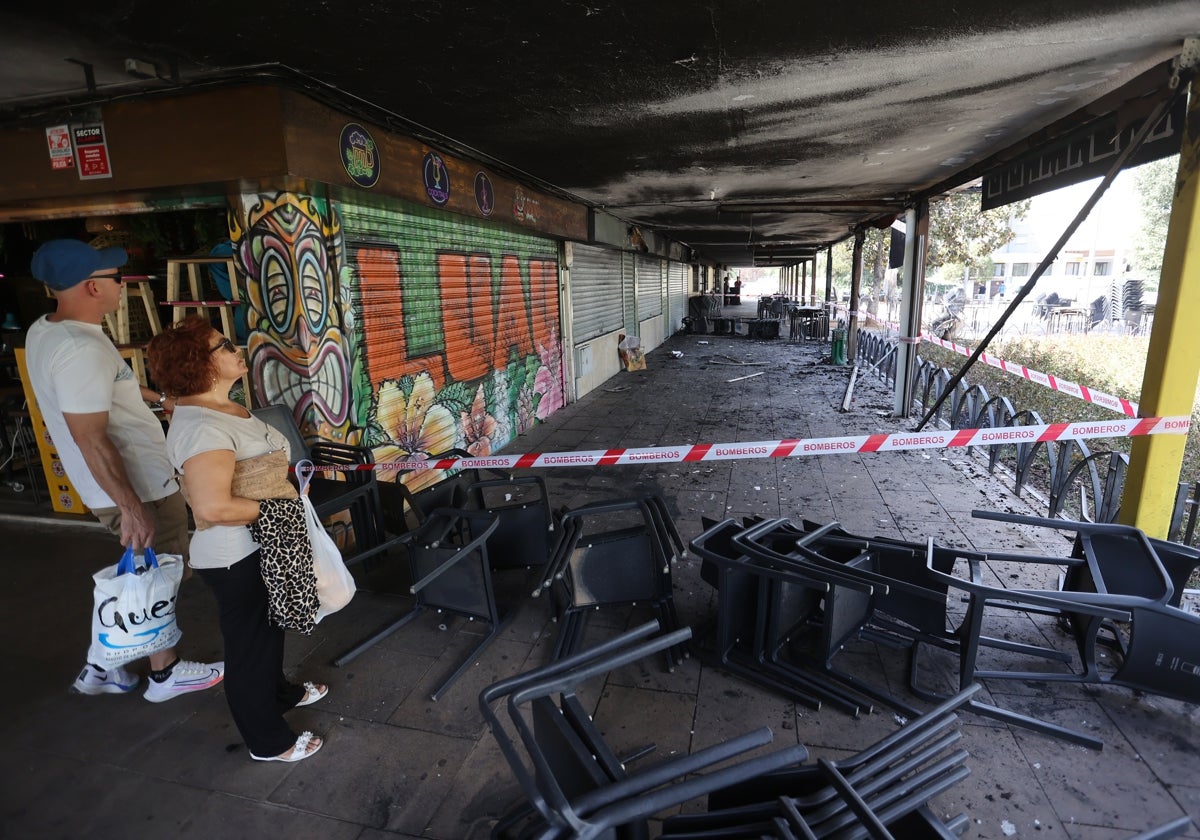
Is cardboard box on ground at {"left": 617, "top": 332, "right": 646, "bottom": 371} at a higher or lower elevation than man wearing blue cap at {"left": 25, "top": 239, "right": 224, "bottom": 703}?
lower

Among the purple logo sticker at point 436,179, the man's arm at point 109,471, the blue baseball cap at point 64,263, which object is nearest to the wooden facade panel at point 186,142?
the blue baseball cap at point 64,263

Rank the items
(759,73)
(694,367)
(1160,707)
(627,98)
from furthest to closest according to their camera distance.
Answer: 1. (694,367)
2. (627,98)
3. (759,73)
4. (1160,707)

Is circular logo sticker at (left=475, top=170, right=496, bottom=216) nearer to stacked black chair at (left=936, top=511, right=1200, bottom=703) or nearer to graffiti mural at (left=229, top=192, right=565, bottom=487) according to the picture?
graffiti mural at (left=229, top=192, right=565, bottom=487)

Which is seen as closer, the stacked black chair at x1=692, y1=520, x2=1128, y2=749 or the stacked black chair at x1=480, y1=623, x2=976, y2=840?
the stacked black chair at x1=480, y1=623, x2=976, y2=840

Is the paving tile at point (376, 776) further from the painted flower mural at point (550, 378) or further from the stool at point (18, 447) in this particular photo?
the painted flower mural at point (550, 378)

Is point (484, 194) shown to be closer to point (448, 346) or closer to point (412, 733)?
point (448, 346)

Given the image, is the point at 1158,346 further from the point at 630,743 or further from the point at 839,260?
the point at 839,260

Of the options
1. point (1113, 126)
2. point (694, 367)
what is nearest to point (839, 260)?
point (694, 367)

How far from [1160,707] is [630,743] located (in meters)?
2.57

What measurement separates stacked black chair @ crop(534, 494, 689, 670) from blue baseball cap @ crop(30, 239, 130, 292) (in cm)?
270

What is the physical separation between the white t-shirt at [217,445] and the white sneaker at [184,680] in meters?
1.21

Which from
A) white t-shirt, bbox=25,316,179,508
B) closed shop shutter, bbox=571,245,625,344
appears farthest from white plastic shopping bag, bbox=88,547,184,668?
closed shop shutter, bbox=571,245,625,344

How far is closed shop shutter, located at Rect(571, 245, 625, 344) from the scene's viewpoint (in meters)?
10.7

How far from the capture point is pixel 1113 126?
461 cm
